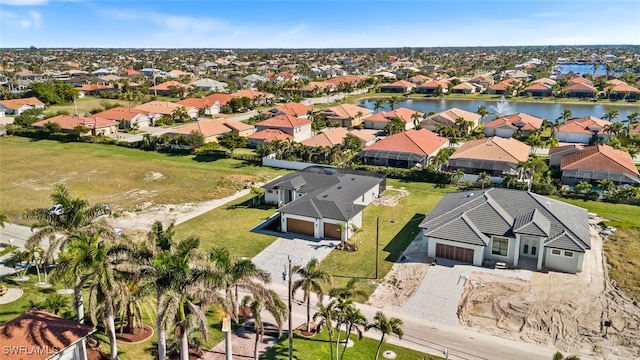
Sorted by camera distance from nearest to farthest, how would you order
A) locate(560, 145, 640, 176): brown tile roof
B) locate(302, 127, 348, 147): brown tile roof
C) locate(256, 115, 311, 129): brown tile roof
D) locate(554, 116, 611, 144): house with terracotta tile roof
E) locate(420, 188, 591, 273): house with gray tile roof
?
locate(420, 188, 591, 273): house with gray tile roof, locate(560, 145, 640, 176): brown tile roof, locate(302, 127, 348, 147): brown tile roof, locate(554, 116, 611, 144): house with terracotta tile roof, locate(256, 115, 311, 129): brown tile roof

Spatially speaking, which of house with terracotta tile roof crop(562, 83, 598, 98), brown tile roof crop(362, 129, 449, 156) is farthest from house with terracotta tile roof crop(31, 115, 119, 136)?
house with terracotta tile roof crop(562, 83, 598, 98)

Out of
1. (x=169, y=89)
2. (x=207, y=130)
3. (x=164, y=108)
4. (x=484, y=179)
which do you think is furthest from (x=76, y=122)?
(x=484, y=179)

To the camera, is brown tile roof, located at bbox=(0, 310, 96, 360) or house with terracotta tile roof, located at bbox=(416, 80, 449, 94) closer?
brown tile roof, located at bbox=(0, 310, 96, 360)

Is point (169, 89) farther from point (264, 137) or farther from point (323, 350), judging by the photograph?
point (323, 350)

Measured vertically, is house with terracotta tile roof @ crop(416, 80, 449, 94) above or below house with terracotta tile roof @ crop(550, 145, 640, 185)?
above

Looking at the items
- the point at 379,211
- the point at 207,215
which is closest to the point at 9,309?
the point at 207,215

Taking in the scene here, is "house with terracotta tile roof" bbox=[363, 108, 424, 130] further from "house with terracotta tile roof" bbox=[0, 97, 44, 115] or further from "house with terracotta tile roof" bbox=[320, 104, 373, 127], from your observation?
"house with terracotta tile roof" bbox=[0, 97, 44, 115]

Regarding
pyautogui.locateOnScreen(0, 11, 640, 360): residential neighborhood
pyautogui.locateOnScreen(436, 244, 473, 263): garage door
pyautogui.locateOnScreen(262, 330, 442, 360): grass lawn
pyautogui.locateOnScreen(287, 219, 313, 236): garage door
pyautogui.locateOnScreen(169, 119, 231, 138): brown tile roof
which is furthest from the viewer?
pyautogui.locateOnScreen(169, 119, 231, 138): brown tile roof
